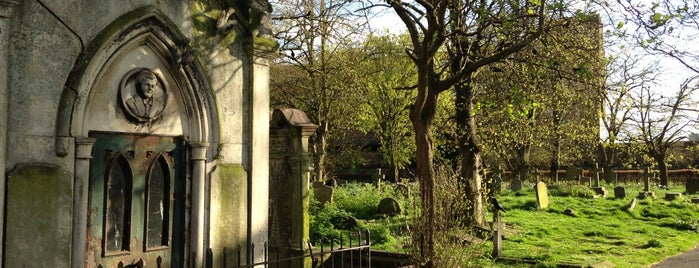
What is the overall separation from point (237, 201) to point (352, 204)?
1088 cm

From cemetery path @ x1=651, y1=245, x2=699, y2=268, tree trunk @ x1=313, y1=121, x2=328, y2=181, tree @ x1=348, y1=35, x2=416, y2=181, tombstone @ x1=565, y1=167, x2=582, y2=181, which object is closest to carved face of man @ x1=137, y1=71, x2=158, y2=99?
cemetery path @ x1=651, y1=245, x2=699, y2=268

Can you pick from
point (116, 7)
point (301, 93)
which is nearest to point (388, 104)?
point (301, 93)

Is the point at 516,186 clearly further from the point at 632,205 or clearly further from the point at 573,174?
the point at 573,174

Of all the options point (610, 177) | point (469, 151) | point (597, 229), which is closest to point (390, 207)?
point (469, 151)

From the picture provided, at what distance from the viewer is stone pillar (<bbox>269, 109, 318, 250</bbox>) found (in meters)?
8.49

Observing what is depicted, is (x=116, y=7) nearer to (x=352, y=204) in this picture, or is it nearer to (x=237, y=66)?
(x=237, y=66)

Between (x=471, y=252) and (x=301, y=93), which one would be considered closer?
(x=471, y=252)

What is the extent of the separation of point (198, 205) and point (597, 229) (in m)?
12.3

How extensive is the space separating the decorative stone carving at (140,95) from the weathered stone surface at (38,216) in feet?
2.74

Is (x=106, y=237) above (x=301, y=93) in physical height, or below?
below

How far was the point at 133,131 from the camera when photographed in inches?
201

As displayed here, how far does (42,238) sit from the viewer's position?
438 cm

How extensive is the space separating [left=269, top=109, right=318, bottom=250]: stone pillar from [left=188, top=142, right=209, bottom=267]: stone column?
2.89 metres

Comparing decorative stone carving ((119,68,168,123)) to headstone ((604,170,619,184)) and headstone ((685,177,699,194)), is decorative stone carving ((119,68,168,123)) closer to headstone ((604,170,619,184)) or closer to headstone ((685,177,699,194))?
headstone ((685,177,699,194))
